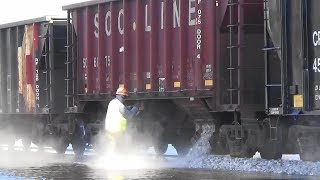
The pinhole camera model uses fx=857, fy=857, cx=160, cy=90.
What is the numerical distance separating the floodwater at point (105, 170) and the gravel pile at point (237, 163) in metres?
Result: 0.38

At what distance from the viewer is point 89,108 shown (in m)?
20.8

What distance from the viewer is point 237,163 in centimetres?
1543

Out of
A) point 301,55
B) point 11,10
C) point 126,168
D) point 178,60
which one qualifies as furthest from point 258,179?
point 11,10

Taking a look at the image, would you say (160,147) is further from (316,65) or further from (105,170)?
(316,65)

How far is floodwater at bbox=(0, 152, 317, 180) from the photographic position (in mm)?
13695

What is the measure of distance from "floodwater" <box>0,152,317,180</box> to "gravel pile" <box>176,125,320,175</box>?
15.1 inches

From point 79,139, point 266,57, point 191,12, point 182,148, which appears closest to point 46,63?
point 79,139

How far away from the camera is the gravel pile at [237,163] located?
14.2 meters

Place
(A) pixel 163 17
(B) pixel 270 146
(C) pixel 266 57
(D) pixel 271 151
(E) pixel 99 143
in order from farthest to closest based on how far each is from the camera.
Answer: (E) pixel 99 143, (A) pixel 163 17, (D) pixel 271 151, (B) pixel 270 146, (C) pixel 266 57

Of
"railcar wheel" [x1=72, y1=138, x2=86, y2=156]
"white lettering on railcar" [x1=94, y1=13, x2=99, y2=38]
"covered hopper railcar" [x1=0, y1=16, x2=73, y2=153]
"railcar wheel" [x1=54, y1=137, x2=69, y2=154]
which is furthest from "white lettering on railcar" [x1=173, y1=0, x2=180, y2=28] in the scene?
"railcar wheel" [x1=54, y1=137, x2=69, y2=154]

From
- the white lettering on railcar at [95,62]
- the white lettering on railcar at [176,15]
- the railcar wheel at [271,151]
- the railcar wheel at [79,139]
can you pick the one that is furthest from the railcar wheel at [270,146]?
the railcar wheel at [79,139]

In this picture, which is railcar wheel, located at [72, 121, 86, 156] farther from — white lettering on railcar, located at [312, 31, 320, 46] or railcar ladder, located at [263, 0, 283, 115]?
white lettering on railcar, located at [312, 31, 320, 46]

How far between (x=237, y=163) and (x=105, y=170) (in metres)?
2.38

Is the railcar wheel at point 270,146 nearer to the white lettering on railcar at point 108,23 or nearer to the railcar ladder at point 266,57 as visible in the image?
the railcar ladder at point 266,57
